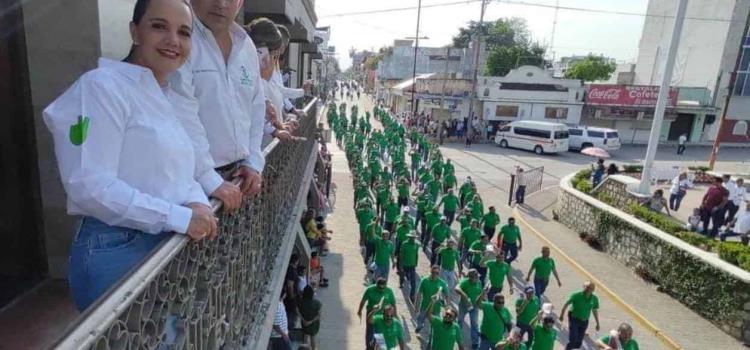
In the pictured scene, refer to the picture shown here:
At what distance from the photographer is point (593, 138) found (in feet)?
102

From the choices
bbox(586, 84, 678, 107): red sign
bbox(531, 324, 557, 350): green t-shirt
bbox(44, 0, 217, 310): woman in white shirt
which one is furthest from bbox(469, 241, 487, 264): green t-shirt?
bbox(586, 84, 678, 107): red sign

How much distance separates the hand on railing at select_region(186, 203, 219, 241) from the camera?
184cm

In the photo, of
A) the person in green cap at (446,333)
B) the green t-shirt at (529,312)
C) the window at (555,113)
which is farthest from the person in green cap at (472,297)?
the window at (555,113)

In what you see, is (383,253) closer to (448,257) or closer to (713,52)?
(448,257)

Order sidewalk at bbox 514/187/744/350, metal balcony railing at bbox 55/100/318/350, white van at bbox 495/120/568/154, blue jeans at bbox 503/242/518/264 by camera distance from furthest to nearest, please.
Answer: white van at bbox 495/120/568/154, blue jeans at bbox 503/242/518/264, sidewalk at bbox 514/187/744/350, metal balcony railing at bbox 55/100/318/350

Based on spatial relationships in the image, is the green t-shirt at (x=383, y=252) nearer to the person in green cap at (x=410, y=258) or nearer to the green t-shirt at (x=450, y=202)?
the person in green cap at (x=410, y=258)

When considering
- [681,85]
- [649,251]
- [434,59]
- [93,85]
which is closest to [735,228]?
[649,251]

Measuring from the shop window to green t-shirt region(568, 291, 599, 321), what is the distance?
119 ft

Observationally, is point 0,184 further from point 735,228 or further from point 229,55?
point 735,228

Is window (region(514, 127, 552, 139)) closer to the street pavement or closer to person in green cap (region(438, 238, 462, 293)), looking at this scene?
the street pavement

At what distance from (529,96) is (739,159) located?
45.7ft

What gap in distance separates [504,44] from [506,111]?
45096 mm

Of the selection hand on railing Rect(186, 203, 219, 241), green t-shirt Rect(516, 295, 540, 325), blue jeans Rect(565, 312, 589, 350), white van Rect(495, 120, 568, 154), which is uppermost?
hand on railing Rect(186, 203, 219, 241)

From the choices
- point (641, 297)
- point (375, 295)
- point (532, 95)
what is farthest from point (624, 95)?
point (375, 295)
